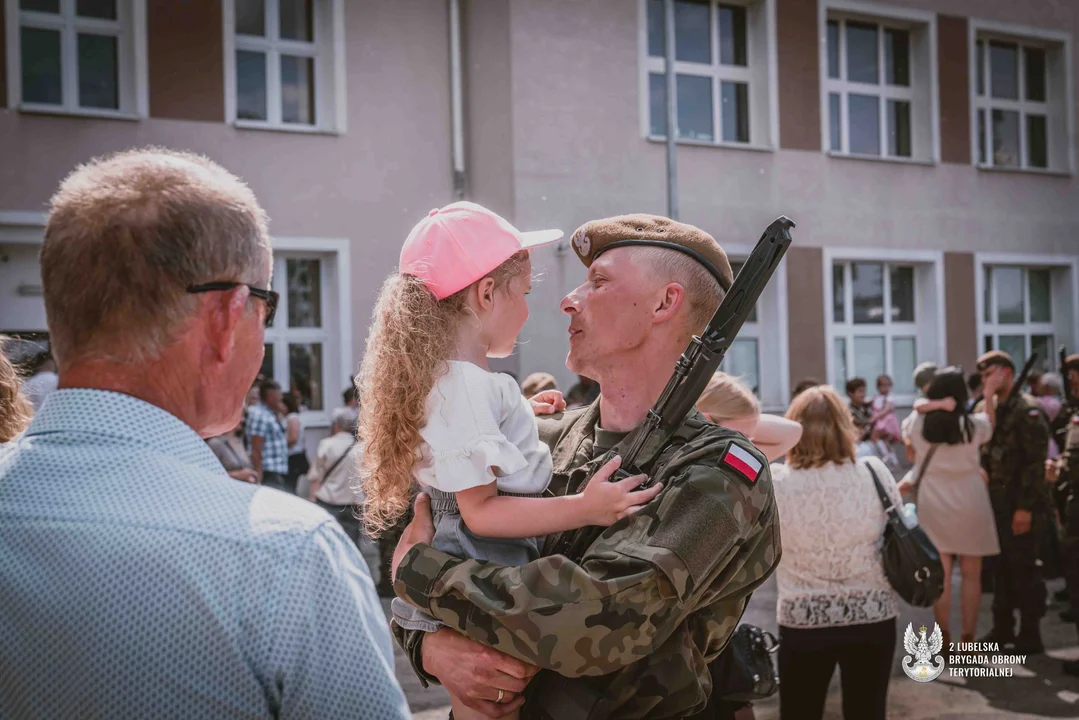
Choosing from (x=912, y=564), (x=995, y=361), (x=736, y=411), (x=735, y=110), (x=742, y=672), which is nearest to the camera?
(x=742, y=672)

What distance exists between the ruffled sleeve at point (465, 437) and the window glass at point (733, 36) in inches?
454

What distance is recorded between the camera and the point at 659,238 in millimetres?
2248

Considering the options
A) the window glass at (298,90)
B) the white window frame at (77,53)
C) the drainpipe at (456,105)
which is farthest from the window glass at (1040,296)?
the white window frame at (77,53)

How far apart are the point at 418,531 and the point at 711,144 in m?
10.6

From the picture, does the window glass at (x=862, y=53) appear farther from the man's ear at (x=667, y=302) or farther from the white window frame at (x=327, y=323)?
the man's ear at (x=667, y=302)

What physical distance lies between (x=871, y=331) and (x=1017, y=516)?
23.8 feet

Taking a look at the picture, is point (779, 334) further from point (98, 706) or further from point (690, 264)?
point (98, 706)

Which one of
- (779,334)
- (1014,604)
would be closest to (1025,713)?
(1014,604)

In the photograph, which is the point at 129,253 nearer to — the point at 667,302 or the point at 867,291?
the point at 667,302

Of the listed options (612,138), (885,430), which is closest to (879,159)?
(885,430)

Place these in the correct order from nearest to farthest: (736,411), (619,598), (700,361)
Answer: (619,598) < (700,361) < (736,411)

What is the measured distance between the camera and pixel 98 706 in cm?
107

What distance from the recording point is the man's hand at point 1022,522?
647 centimetres

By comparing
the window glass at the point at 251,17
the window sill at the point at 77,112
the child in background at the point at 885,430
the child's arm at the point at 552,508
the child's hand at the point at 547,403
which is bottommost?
the child in background at the point at 885,430
